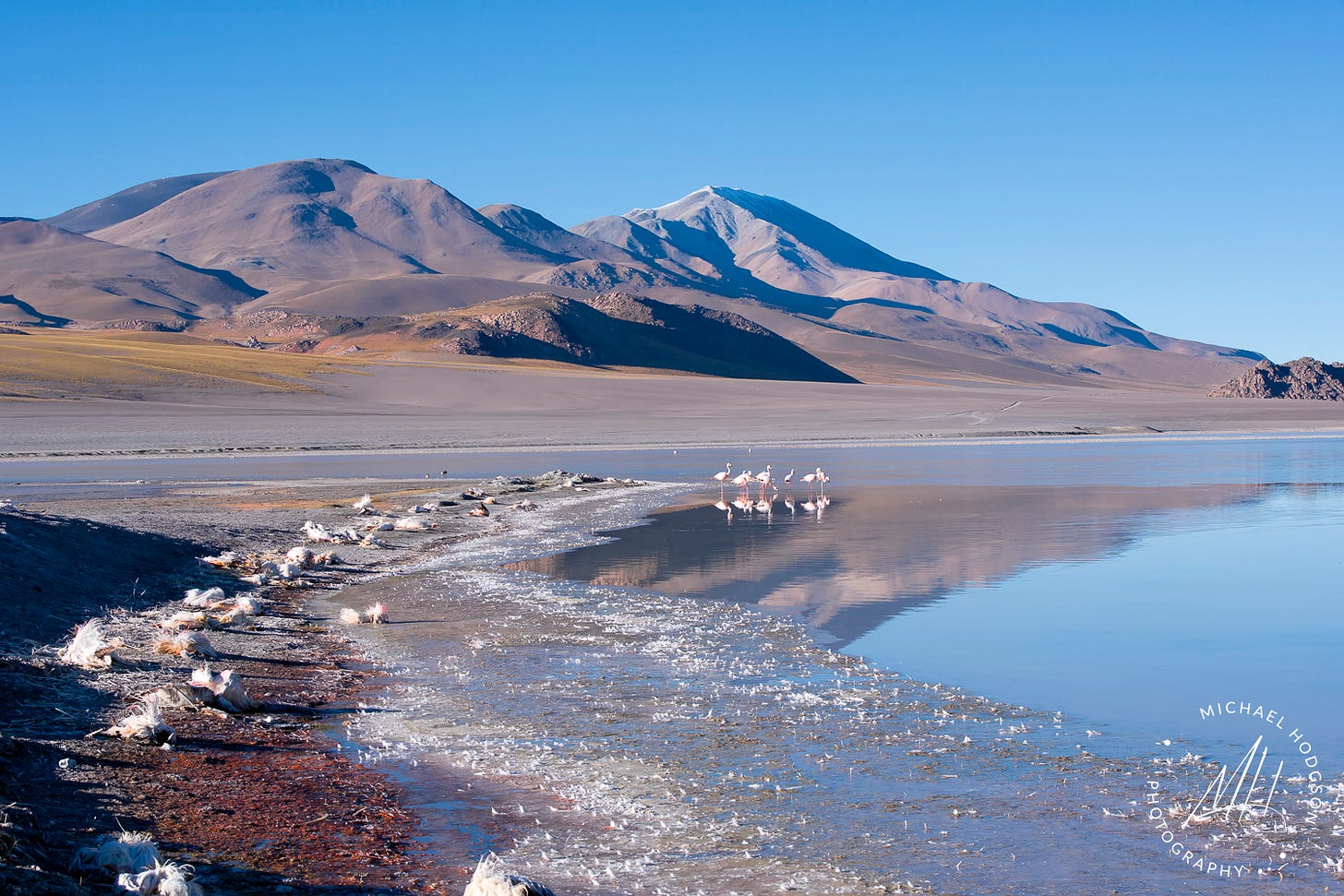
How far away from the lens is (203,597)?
11984 mm

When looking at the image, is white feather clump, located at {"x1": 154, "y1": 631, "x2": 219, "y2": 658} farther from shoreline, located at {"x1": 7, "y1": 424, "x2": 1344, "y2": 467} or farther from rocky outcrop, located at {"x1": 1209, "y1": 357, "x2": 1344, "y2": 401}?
rocky outcrop, located at {"x1": 1209, "y1": 357, "x2": 1344, "y2": 401}

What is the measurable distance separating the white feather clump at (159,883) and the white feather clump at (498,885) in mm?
1135

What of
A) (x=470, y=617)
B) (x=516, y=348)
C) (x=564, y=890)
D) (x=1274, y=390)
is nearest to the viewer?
(x=564, y=890)

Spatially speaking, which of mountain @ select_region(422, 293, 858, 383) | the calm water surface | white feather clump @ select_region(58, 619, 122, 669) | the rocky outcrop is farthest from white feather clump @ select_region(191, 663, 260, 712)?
the rocky outcrop

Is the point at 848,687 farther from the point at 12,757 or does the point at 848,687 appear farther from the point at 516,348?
the point at 516,348

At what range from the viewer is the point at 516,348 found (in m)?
124

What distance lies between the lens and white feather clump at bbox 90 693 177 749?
23.7 feet

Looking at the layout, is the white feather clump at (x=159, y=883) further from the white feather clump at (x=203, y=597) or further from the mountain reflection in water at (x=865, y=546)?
the white feather clump at (x=203, y=597)

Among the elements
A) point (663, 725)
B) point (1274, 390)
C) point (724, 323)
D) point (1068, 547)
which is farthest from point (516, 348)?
point (663, 725)

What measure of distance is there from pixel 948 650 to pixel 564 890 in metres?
5.65

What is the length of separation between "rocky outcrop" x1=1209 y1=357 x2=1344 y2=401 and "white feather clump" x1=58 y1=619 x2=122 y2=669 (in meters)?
111
